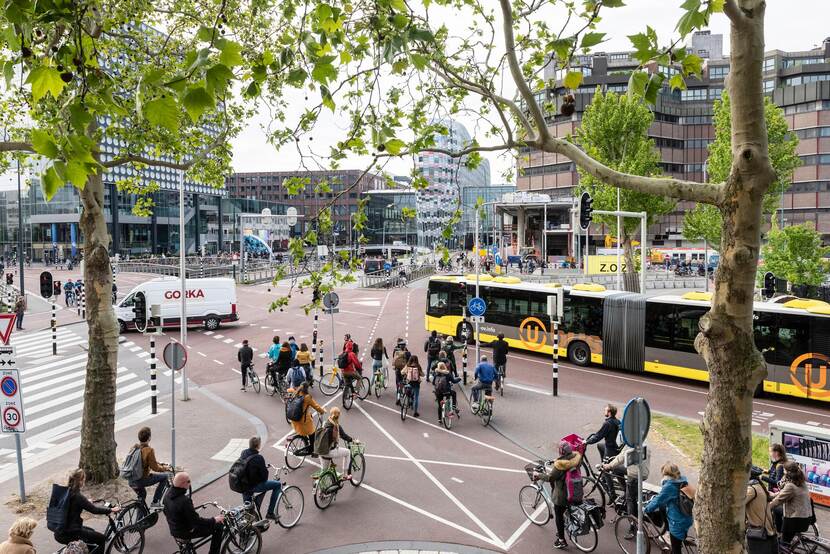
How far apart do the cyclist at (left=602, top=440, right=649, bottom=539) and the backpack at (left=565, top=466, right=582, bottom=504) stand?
2.45 feet

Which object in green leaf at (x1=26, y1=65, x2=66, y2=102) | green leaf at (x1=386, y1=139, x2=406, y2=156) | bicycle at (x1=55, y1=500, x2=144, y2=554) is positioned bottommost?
bicycle at (x1=55, y1=500, x2=144, y2=554)

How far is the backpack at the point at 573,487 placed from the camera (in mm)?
8461

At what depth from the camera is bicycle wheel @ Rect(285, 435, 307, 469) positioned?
11416mm

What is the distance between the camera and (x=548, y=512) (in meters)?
9.43

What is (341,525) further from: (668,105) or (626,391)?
(668,105)

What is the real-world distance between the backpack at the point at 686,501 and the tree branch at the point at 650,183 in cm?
378

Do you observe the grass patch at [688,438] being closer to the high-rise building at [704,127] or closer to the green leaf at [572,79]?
the green leaf at [572,79]

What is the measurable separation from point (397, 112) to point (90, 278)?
19.9ft

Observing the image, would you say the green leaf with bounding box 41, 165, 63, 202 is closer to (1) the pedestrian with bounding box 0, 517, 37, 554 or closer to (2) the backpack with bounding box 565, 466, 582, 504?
(1) the pedestrian with bounding box 0, 517, 37, 554

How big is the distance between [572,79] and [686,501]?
17.0 ft

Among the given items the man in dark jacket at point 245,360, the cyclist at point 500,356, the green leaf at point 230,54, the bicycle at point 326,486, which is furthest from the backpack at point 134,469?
the cyclist at point 500,356

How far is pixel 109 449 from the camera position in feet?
33.6

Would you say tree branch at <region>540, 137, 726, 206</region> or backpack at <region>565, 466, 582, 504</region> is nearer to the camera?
tree branch at <region>540, 137, 726, 206</region>

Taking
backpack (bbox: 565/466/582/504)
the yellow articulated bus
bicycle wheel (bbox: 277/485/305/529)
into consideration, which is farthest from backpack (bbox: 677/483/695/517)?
the yellow articulated bus
